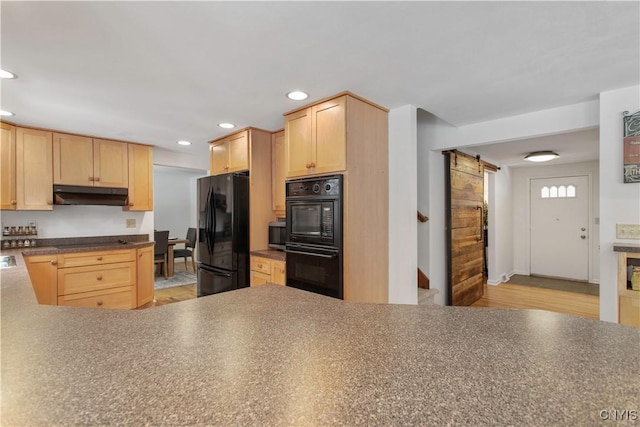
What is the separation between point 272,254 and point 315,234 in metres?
0.71

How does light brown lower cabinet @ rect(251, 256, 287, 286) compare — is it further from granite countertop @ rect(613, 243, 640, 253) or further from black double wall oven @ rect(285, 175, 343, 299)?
granite countertop @ rect(613, 243, 640, 253)

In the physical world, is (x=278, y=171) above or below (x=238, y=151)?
below

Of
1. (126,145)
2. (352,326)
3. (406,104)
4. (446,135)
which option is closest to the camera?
(352,326)

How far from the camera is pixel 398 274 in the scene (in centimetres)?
271

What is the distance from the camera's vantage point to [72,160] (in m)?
3.56

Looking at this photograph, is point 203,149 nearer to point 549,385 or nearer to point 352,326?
point 352,326

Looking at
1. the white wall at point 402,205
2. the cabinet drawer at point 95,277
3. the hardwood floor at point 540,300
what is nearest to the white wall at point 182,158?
the cabinet drawer at point 95,277

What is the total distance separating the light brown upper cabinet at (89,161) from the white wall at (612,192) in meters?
4.91

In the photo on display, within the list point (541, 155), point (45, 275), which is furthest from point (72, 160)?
point (541, 155)

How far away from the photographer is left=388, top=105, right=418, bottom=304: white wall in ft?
8.61

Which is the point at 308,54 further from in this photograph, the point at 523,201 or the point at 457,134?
the point at 523,201

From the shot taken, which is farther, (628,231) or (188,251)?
(188,251)

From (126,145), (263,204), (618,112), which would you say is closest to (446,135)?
(618,112)

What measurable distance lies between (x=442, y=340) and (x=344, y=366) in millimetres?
314
